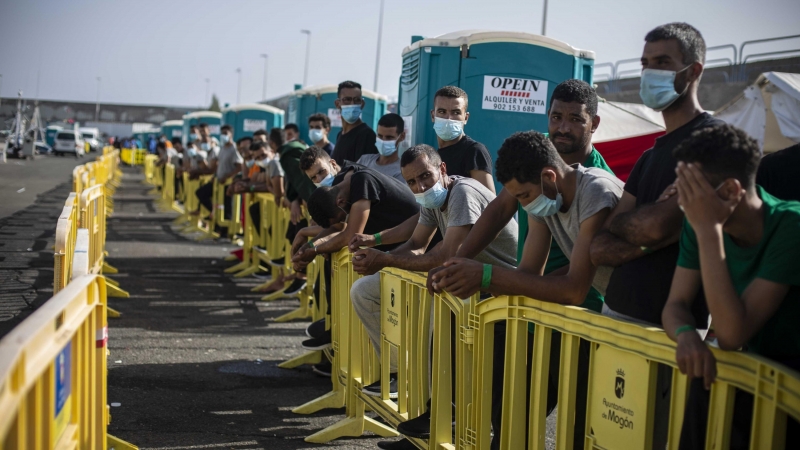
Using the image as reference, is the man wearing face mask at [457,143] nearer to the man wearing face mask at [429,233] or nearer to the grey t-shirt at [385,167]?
the man wearing face mask at [429,233]

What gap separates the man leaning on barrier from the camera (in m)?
2.72

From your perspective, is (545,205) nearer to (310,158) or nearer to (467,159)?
(467,159)

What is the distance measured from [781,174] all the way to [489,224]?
1492 mm

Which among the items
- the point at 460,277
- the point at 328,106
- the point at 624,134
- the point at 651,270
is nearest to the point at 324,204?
the point at 460,277

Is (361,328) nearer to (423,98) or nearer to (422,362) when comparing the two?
(422,362)

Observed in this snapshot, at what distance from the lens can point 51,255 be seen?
531 inches

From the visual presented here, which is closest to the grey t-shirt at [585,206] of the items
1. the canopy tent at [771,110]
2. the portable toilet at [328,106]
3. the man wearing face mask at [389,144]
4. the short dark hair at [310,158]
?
the man wearing face mask at [389,144]

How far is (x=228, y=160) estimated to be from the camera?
1645cm

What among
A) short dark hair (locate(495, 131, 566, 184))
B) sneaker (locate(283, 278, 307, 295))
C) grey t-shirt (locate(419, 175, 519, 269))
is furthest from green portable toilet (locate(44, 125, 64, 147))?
short dark hair (locate(495, 131, 566, 184))

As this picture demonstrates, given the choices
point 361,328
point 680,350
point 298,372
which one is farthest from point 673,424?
point 298,372

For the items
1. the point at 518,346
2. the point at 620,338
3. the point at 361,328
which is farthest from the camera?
the point at 361,328

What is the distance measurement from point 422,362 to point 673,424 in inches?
81.1

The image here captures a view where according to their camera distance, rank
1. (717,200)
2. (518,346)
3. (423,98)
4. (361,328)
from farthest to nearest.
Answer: (423,98), (361,328), (518,346), (717,200)

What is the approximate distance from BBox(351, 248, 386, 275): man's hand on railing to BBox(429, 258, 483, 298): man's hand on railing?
1215mm
